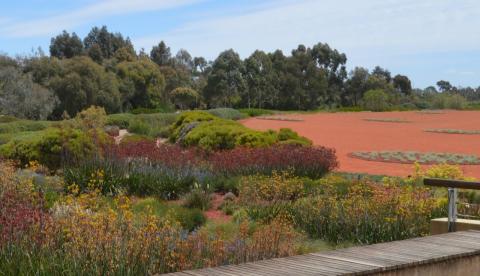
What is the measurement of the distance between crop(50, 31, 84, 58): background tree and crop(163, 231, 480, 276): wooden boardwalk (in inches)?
3285

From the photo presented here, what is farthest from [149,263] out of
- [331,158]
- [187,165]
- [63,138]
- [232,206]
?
[63,138]

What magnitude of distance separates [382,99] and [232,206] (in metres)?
61.8

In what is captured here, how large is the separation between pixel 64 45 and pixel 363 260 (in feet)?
279

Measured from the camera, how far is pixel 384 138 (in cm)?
3369

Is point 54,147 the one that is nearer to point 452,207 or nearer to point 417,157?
point 417,157

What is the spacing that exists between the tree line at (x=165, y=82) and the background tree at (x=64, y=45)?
0.12m

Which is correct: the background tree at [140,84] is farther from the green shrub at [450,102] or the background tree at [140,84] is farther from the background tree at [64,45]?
the green shrub at [450,102]

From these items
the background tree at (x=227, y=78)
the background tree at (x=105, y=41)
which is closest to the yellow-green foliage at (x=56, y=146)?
the background tree at (x=227, y=78)

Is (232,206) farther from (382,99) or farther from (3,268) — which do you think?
(382,99)

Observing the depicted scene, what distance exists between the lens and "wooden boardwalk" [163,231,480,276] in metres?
4.13

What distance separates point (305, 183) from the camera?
13836mm

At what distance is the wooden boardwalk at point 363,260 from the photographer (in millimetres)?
4129

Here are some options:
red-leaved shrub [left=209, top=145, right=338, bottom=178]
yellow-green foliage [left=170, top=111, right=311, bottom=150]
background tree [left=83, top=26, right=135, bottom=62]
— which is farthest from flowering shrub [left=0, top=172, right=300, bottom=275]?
background tree [left=83, top=26, right=135, bottom=62]

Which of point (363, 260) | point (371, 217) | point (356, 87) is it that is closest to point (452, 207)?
point (371, 217)
